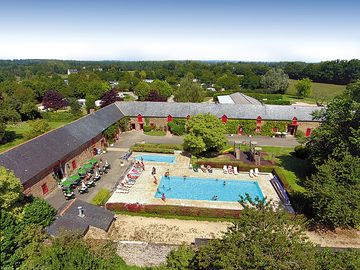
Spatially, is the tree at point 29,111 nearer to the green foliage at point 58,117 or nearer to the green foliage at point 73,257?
the green foliage at point 58,117

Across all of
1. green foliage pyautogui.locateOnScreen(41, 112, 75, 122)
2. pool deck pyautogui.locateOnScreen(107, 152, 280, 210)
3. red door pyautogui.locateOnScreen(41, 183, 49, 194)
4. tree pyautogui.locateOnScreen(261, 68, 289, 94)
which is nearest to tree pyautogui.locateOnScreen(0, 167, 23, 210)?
red door pyautogui.locateOnScreen(41, 183, 49, 194)

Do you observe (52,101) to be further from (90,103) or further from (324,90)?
(324,90)

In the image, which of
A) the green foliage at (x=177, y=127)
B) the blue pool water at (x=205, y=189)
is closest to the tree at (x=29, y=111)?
the green foliage at (x=177, y=127)

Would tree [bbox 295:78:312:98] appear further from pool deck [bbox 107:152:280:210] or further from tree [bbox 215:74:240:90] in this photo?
pool deck [bbox 107:152:280:210]

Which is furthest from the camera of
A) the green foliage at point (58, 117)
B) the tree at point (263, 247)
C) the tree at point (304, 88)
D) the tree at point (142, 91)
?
the tree at point (304, 88)

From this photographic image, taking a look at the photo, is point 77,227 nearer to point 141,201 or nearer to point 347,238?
point 141,201

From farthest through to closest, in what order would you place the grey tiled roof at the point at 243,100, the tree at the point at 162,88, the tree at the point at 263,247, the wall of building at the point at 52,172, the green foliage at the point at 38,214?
the tree at the point at 162,88, the grey tiled roof at the point at 243,100, the wall of building at the point at 52,172, the green foliage at the point at 38,214, the tree at the point at 263,247
